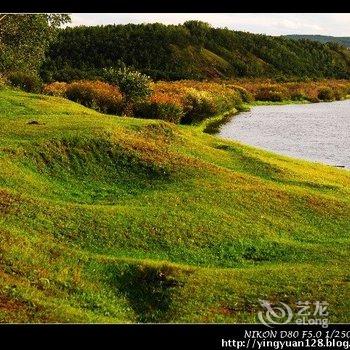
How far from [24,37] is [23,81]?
4259 millimetres

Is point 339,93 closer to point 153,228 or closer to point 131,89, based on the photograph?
point 131,89

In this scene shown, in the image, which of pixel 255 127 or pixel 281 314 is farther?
pixel 255 127

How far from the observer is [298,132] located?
56.1m

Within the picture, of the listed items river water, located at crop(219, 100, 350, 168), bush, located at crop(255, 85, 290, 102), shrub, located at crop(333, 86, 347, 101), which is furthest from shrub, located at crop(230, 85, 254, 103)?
shrub, located at crop(333, 86, 347, 101)

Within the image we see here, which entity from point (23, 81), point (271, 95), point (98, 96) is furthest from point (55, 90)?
point (271, 95)

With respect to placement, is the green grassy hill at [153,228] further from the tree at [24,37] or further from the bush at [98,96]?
the bush at [98,96]

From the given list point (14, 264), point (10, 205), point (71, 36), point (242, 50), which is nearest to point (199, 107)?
point (10, 205)

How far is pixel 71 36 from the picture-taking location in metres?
147

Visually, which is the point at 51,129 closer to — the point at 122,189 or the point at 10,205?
the point at 122,189

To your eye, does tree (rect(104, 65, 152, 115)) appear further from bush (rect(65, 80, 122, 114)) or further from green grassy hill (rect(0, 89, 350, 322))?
green grassy hill (rect(0, 89, 350, 322))

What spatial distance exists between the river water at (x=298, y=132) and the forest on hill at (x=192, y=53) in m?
48.6
